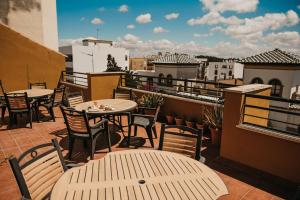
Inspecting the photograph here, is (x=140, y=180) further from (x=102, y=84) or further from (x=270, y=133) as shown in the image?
(x=102, y=84)

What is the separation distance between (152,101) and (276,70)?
727 inches

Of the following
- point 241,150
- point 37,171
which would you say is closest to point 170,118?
point 241,150

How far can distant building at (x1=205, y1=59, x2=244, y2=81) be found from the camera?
58928mm

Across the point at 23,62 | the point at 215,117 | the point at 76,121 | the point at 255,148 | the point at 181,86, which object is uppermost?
the point at 23,62

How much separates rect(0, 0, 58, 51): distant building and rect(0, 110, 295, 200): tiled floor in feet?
24.7

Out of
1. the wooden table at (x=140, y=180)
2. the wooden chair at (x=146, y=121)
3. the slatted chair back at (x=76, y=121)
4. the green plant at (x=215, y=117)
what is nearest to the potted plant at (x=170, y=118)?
the green plant at (x=215, y=117)

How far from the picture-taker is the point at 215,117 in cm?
502

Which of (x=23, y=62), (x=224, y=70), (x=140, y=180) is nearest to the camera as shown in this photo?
(x=140, y=180)

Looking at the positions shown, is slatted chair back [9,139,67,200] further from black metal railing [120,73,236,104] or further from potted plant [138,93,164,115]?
potted plant [138,93,164,115]

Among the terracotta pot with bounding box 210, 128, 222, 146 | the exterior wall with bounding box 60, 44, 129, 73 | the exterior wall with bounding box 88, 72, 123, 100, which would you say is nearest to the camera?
the terracotta pot with bounding box 210, 128, 222, 146

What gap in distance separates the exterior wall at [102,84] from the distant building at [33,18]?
5743mm

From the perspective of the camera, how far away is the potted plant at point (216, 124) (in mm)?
4772

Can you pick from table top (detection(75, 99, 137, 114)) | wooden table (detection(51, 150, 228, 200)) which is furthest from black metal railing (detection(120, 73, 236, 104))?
wooden table (detection(51, 150, 228, 200))

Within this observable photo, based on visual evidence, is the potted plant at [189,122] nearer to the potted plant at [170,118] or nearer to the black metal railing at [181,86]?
the potted plant at [170,118]
